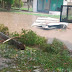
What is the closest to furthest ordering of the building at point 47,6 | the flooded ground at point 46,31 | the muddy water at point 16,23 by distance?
the flooded ground at point 46,31 → the muddy water at point 16,23 → the building at point 47,6

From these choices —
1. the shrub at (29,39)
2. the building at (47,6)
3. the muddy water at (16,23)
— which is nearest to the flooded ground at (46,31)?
the muddy water at (16,23)

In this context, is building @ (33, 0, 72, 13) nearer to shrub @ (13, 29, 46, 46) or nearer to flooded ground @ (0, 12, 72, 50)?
flooded ground @ (0, 12, 72, 50)

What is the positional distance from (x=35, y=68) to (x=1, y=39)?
161 inches

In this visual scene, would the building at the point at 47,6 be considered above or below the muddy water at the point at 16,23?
above

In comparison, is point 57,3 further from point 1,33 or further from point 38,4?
point 1,33

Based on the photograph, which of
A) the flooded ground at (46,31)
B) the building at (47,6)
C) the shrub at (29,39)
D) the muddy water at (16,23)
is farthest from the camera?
the building at (47,6)

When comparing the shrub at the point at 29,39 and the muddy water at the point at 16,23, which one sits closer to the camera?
the shrub at the point at 29,39

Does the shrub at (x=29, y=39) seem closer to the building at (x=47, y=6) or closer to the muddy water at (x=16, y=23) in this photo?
the muddy water at (x=16, y=23)

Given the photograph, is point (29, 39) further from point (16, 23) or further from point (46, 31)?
point (16, 23)

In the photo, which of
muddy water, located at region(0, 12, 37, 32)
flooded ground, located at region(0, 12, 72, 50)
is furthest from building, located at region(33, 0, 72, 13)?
flooded ground, located at region(0, 12, 72, 50)

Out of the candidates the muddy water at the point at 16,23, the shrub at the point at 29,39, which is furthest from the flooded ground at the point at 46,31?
the shrub at the point at 29,39

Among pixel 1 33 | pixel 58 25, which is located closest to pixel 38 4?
pixel 58 25

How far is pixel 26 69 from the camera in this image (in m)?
4.18

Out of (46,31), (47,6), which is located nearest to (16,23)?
(46,31)
